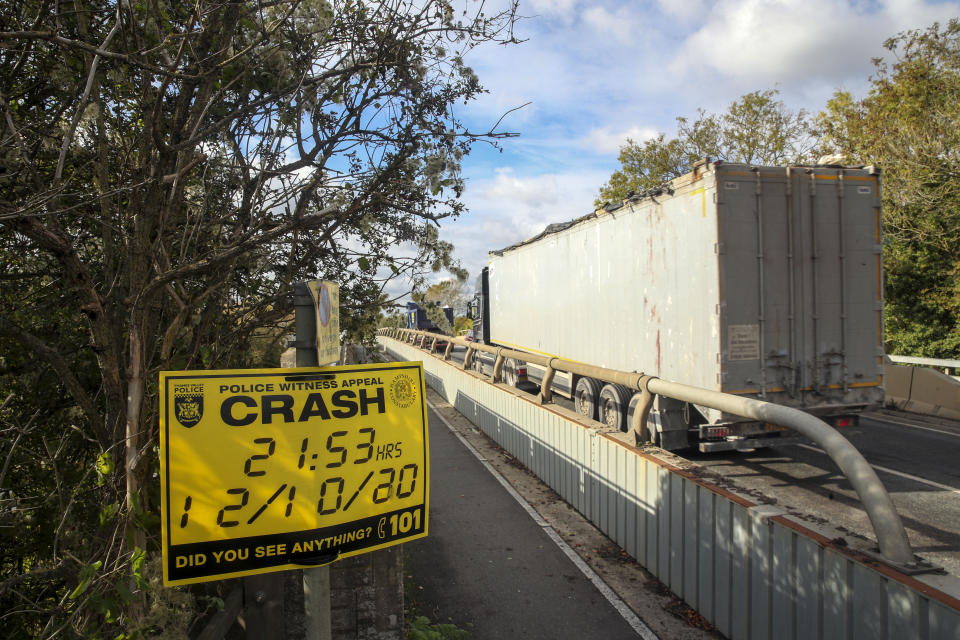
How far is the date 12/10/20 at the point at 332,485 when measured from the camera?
2174 mm

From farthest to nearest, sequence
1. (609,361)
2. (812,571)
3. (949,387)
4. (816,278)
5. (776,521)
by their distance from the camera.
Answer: (949,387), (609,361), (816,278), (776,521), (812,571)

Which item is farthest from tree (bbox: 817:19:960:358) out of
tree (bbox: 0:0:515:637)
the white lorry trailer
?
tree (bbox: 0:0:515:637)

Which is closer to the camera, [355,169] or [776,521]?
[776,521]

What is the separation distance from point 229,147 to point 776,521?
469 centimetres

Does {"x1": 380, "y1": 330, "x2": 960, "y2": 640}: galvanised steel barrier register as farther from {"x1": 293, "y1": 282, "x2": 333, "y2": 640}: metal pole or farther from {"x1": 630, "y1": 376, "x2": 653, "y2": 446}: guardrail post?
{"x1": 293, "y1": 282, "x2": 333, "y2": 640}: metal pole

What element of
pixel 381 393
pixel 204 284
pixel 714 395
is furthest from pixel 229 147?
pixel 714 395

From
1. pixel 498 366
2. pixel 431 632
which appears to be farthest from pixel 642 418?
pixel 498 366

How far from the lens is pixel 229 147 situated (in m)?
4.25

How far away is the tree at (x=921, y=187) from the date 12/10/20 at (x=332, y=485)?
18.4 metres

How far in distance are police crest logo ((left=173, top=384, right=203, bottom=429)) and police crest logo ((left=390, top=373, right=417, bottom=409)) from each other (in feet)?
2.66

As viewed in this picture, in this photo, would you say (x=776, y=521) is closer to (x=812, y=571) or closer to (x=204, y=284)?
(x=812, y=571)

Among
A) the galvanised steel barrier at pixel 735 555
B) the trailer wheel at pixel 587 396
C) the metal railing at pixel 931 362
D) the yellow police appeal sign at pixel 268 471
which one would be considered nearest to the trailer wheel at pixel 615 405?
the trailer wheel at pixel 587 396

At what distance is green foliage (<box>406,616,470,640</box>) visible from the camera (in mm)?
3816

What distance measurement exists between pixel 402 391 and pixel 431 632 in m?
2.22
